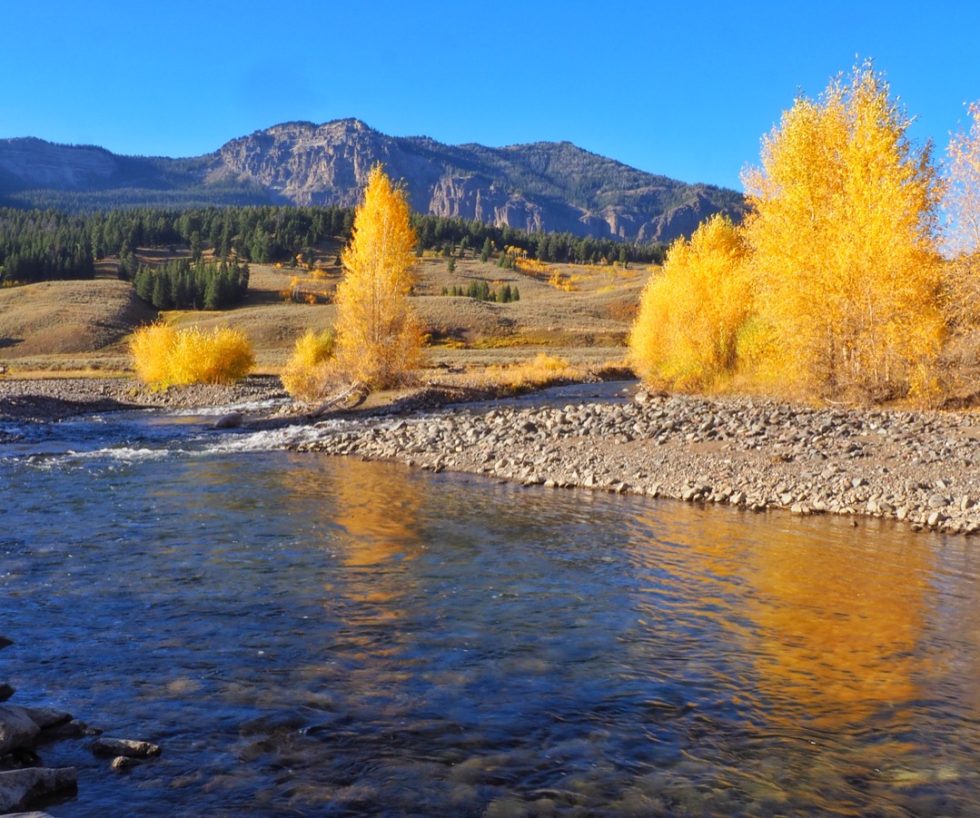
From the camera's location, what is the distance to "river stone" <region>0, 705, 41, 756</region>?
625cm

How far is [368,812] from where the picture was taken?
5848 millimetres

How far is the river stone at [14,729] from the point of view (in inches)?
246

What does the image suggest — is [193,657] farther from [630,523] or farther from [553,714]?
[630,523]

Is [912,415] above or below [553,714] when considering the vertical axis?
above

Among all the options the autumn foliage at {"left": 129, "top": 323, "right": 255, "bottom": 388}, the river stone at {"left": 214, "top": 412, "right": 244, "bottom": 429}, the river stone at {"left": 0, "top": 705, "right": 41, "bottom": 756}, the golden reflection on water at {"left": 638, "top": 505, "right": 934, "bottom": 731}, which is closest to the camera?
the river stone at {"left": 0, "top": 705, "right": 41, "bottom": 756}

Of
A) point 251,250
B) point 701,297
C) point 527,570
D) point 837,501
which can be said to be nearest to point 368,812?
point 527,570

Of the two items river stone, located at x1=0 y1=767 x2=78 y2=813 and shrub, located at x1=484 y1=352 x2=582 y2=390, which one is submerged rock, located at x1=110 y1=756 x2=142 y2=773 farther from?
shrub, located at x1=484 y1=352 x2=582 y2=390

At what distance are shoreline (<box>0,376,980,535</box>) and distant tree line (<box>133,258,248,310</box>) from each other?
277 feet

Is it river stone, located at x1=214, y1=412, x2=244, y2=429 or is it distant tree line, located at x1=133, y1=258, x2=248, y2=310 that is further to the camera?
distant tree line, located at x1=133, y1=258, x2=248, y2=310

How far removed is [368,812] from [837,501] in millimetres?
13178

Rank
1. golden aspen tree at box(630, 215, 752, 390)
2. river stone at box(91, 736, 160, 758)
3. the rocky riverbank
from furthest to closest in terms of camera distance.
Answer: golden aspen tree at box(630, 215, 752, 390) < the rocky riverbank < river stone at box(91, 736, 160, 758)

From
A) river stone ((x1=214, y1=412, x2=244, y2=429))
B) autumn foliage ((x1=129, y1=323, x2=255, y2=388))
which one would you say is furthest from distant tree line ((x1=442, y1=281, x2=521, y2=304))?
river stone ((x1=214, y1=412, x2=244, y2=429))

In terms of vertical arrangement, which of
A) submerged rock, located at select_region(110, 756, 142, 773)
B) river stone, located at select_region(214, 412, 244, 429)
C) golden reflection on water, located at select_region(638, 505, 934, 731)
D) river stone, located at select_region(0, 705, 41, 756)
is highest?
golden reflection on water, located at select_region(638, 505, 934, 731)

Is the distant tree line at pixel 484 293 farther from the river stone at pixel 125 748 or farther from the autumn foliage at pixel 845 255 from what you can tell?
the river stone at pixel 125 748
